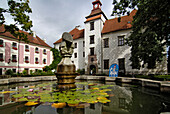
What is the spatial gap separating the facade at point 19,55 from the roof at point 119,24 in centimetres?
2022

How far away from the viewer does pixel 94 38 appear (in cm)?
2194

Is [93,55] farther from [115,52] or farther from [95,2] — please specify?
[95,2]

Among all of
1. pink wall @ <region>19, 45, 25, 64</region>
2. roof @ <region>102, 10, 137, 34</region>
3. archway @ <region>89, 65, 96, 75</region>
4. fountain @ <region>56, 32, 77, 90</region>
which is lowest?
archway @ <region>89, 65, 96, 75</region>

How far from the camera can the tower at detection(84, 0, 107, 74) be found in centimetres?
2116

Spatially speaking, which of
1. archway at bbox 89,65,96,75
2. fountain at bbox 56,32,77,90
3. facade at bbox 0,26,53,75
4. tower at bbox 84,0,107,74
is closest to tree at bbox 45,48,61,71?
facade at bbox 0,26,53,75

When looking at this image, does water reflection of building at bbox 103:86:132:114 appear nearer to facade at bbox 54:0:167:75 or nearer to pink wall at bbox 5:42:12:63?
facade at bbox 54:0:167:75

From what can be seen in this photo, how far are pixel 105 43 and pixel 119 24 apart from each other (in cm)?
529

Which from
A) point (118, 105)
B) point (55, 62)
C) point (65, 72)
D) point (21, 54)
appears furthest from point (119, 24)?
point (21, 54)

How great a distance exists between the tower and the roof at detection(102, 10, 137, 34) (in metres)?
1.41

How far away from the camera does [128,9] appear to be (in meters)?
8.52

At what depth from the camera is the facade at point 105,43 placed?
18586 millimetres

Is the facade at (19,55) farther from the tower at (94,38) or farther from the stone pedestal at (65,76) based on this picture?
the stone pedestal at (65,76)

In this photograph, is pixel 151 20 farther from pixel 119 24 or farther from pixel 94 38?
pixel 94 38

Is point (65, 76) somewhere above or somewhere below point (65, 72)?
below
